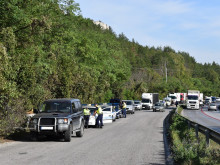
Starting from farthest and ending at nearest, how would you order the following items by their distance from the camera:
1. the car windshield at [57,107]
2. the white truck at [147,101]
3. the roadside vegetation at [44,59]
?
the white truck at [147,101], the car windshield at [57,107], the roadside vegetation at [44,59]

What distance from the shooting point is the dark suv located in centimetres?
1662

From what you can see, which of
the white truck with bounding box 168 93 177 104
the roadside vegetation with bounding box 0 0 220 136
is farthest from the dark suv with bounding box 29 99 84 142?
the white truck with bounding box 168 93 177 104

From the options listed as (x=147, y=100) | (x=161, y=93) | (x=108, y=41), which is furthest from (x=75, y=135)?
(x=161, y=93)

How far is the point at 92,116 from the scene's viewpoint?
87.4 ft

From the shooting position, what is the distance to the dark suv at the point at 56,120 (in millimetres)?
16625

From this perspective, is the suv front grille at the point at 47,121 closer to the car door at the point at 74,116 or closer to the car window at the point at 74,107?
the car door at the point at 74,116

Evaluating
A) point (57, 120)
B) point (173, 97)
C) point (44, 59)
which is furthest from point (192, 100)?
point (57, 120)

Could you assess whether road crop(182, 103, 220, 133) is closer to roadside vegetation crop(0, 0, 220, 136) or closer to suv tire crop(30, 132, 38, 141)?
roadside vegetation crop(0, 0, 220, 136)

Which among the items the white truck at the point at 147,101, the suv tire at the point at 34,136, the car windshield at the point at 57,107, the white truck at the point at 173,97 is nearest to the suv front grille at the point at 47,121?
the suv tire at the point at 34,136

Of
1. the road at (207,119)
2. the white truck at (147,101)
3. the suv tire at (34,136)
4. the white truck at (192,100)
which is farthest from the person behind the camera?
the white truck at (147,101)

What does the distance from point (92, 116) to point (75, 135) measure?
6.09 metres

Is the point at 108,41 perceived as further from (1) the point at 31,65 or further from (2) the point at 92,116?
(1) the point at 31,65

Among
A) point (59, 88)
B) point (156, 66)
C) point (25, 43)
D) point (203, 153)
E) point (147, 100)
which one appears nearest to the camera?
point (203, 153)

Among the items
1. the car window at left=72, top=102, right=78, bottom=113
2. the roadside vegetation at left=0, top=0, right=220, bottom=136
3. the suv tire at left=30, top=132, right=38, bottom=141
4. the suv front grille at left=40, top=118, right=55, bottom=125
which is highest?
the roadside vegetation at left=0, top=0, right=220, bottom=136
